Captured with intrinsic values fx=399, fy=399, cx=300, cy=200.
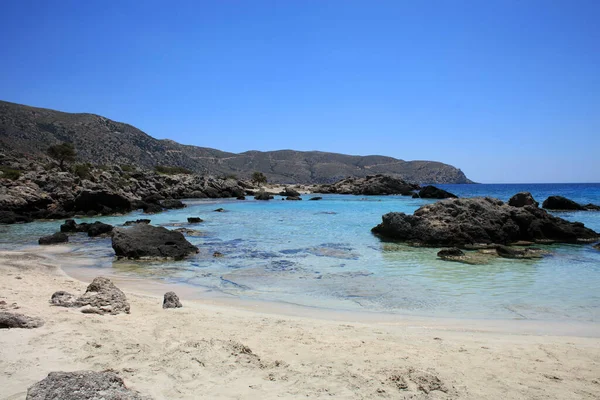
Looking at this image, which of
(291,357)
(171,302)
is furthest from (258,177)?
(291,357)

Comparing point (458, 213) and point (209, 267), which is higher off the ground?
point (458, 213)

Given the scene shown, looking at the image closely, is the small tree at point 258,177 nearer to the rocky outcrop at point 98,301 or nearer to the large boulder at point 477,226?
the large boulder at point 477,226

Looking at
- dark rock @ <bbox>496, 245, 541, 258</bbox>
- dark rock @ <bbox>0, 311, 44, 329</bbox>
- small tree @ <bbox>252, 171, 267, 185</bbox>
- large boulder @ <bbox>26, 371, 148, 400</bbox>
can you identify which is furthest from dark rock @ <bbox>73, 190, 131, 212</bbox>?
small tree @ <bbox>252, 171, 267, 185</bbox>

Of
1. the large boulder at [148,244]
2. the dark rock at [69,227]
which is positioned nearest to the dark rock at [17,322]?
the large boulder at [148,244]

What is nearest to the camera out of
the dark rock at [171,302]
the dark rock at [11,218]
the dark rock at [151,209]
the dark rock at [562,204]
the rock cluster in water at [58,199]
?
the dark rock at [171,302]

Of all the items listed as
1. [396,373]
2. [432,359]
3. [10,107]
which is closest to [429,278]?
[432,359]

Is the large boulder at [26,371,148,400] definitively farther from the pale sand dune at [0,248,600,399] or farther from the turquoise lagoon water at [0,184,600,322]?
the turquoise lagoon water at [0,184,600,322]

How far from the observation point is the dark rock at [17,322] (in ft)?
17.6

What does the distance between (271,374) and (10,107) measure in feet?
331

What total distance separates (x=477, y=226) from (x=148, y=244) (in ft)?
44.6

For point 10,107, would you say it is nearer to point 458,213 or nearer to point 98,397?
point 458,213

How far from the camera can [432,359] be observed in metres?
5.21

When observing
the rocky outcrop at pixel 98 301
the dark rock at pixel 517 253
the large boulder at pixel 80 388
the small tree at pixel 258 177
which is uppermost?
the small tree at pixel 258 177

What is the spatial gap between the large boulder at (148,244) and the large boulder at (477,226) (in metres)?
9.60
